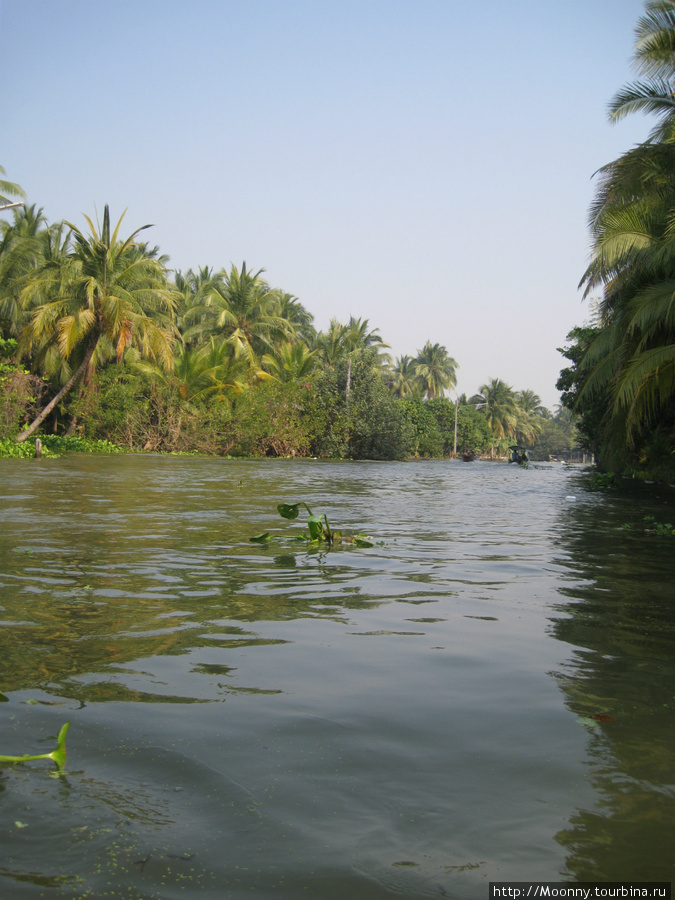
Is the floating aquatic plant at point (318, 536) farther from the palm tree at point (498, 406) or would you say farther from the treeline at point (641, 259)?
the palm tree at point (498, 406)

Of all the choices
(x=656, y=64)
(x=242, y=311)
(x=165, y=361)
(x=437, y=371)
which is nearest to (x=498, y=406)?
(x=437, y=371)

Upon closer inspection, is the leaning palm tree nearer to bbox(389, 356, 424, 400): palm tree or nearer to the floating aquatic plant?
the floating aquatic plant

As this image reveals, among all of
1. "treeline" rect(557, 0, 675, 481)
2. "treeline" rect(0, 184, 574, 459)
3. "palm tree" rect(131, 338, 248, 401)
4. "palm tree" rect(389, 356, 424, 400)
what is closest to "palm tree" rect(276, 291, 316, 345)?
"treeline" rect(0, 184, 574, 459)

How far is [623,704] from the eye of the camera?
9.73ft

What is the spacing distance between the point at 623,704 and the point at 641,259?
14138 millimetres

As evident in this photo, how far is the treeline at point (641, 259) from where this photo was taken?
13695 mm

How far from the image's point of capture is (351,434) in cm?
4428

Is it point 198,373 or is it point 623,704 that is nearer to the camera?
point 623,704

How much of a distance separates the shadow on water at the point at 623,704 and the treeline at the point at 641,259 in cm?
761

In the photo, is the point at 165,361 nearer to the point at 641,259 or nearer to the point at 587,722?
the point at 641,259

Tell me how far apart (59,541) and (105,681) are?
13.8ft

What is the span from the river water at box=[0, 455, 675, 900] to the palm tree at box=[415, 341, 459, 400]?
235 feet

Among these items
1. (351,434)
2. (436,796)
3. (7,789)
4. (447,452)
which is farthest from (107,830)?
(447,452)

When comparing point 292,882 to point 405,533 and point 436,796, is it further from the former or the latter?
point 405,533
